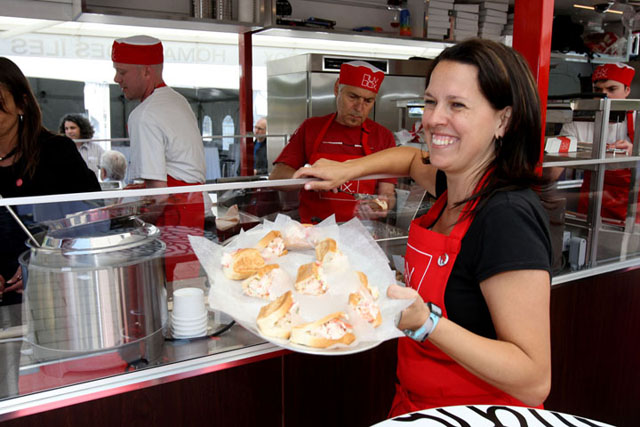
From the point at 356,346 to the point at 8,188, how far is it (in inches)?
70.9

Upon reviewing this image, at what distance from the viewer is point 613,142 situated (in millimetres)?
3572

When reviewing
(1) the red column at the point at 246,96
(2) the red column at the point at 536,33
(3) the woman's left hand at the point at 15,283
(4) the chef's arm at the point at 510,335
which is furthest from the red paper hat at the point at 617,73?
(3) the woman's left hand at the point at 15,283

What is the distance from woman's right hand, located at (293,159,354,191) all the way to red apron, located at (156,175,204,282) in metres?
0.30

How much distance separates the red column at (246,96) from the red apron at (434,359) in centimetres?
383

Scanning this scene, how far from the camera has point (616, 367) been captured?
91.0 inches

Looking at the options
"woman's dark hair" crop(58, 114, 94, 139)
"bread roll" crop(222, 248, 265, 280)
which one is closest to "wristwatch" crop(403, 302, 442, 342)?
"bread roll" crop(222, 248, 265, 280)

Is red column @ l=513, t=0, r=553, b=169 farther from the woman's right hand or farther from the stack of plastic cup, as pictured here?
the stack of plastic cup

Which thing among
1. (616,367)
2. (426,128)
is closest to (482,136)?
(426,128)

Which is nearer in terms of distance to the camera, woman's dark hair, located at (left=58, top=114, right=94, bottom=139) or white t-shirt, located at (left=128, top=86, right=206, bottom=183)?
white t-shirt, located at (left=128, top=86, right=206, bottom=183)

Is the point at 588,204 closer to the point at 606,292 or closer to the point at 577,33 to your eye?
the point at 606,292

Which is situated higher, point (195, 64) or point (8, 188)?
point (195, 64)

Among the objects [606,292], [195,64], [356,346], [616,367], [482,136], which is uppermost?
[195,64]

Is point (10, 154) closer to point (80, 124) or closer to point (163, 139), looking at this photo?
point (163, 139)

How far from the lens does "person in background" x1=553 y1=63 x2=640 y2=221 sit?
2.28 metres
